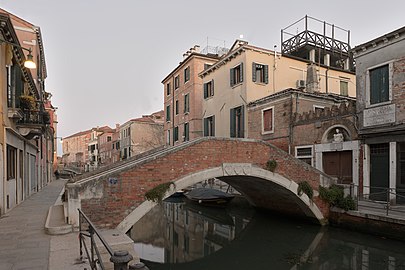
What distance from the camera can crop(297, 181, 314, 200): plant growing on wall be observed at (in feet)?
33.0

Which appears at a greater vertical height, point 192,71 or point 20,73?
point 192,71

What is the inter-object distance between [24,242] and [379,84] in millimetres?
11746

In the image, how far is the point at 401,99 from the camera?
9.80m

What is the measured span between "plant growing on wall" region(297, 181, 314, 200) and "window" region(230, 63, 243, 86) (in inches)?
330

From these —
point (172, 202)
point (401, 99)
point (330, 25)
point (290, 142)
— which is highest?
point (330, 25)

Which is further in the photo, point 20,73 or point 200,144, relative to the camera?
point 20,73

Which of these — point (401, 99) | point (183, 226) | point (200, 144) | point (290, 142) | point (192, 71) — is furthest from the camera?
point (192, 71)

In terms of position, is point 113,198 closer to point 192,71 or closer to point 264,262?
point 264,262

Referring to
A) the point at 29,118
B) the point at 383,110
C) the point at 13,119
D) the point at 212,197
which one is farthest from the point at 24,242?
the point at 383,110

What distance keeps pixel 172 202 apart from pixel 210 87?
8160 mm

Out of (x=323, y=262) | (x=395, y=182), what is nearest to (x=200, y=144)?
(x=323, y=262)

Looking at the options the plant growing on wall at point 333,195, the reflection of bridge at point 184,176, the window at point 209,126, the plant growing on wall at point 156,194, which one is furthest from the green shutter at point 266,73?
the plant growing on wall at point 156,194

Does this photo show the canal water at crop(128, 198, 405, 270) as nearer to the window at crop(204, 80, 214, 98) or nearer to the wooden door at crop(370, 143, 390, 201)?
the wooden door at crop(370, 143, 390, 201)

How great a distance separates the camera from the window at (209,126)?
65.2 feet
